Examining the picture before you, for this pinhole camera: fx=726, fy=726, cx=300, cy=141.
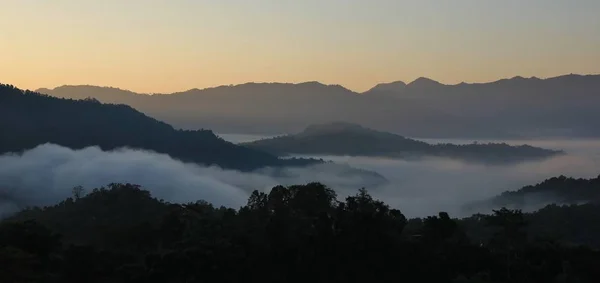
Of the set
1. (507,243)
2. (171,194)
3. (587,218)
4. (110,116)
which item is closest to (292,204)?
(507,243)

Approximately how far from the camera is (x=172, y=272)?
36594 mm

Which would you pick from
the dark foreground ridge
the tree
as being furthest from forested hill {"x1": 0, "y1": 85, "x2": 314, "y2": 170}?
the dark foreground ridge

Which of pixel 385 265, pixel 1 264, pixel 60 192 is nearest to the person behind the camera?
pixel 1 264

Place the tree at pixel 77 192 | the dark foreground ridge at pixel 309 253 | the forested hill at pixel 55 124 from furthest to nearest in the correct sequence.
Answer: the forested hill at pixel 55 124
the tree at pixel 77 192
the dark foreground ridge at pixel 309 253

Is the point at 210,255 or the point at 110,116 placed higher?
the point at 110,116

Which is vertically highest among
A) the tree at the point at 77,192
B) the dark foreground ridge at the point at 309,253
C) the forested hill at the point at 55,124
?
the forested hill at the point at 55,124

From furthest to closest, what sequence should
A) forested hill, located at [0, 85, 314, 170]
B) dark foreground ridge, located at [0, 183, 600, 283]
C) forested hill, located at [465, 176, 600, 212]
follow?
forested hill, located at [0, 85, 314, 170] < forested hill, located at [465, 176, 600, 212] < dark foreground ridge, located at [0, 183, 600, 283]

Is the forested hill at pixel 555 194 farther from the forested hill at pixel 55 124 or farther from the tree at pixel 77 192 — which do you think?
the forested hill at pixel 55 124

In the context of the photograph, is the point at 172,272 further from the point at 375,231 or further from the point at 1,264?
the point at 375,231

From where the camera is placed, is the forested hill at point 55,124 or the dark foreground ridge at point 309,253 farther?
the forested hill at point 55,124

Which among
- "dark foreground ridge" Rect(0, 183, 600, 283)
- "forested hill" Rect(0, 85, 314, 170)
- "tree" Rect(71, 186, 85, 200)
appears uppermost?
"forested hill" Rect(0, 85, 314, 170)

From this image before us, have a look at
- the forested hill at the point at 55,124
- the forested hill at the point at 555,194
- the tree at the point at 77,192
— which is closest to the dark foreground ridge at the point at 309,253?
the tree at the point at 77,192

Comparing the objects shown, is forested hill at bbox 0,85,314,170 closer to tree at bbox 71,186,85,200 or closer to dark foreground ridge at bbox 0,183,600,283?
tree at bbox 71,186,85,200

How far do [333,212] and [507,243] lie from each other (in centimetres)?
1068
